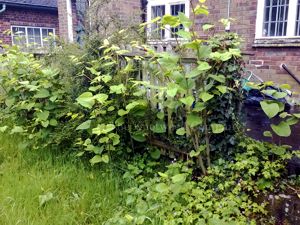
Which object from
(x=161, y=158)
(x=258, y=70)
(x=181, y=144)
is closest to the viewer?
(x=181, y=144)

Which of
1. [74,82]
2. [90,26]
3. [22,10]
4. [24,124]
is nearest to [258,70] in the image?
[90,26]

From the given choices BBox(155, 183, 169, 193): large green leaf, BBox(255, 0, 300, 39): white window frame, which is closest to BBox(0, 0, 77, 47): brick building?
BBox(255, 0, 300, 39): white window frame

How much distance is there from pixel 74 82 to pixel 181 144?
1.34 m

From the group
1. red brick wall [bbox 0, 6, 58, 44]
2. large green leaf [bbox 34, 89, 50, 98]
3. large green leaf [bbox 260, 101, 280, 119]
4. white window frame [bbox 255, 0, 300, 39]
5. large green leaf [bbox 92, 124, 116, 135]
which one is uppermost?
red brick wall [bbox 0, 6, 58, 44]

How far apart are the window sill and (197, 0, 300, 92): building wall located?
7cm

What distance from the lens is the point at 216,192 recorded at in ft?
7.23

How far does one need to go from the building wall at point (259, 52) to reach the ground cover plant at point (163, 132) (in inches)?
133

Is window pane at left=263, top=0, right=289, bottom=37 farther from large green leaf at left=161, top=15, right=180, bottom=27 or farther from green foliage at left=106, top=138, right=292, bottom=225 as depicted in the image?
large green leaf at left=161, top=15, right=180, bottom=27

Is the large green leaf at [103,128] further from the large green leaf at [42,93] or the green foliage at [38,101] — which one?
the large green leaf at [42,93]

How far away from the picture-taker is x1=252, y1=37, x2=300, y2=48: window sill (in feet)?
17.4

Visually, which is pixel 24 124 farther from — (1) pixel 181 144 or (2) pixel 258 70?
(2) pixel 258 70

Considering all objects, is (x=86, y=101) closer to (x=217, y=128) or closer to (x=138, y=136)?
(x=138, y=136)

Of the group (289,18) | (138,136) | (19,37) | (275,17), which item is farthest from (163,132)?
(275,17)

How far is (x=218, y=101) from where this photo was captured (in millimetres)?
2352
